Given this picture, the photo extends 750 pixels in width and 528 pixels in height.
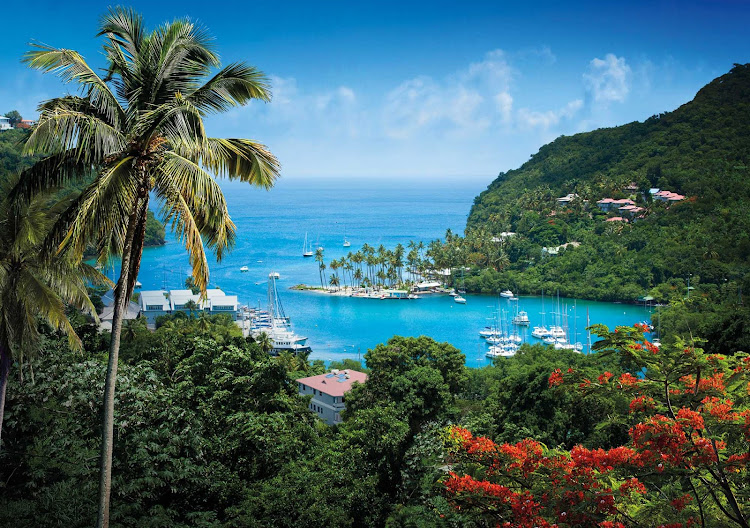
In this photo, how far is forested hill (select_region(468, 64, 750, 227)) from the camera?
6506cm

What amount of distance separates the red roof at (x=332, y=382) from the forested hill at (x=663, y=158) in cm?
4671

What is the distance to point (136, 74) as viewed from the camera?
5250 millimetres

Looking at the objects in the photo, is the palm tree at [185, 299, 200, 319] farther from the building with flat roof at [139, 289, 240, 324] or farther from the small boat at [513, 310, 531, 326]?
the small boat at [513, 310, 531, 326]

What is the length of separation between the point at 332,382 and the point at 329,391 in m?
0.93

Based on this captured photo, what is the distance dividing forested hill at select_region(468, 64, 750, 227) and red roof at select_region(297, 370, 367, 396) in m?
46.7

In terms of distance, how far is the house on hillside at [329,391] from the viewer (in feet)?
81.2

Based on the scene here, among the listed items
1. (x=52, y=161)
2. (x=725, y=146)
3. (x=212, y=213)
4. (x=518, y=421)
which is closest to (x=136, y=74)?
(x=52, y=161)

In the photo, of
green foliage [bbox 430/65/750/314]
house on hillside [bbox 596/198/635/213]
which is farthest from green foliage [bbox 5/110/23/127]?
house on hillside [bbox 596/198/635/213]

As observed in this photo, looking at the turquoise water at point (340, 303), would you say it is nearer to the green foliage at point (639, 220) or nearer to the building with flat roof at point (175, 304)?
the building with flat roof at point (175, 304)

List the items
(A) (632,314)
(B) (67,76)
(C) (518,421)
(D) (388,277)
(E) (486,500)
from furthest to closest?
(D) (388,277) < (A) (632,314) < (C) (518,421) < (E) (486,500) < (B) (67,76)

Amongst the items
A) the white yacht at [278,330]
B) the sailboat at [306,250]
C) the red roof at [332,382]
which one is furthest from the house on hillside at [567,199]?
the red roof at [332,382]

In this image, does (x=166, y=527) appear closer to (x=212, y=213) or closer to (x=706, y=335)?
(x=212, y=213)

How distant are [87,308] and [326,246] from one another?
259 ft

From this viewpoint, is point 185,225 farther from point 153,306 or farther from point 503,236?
point 503,236
